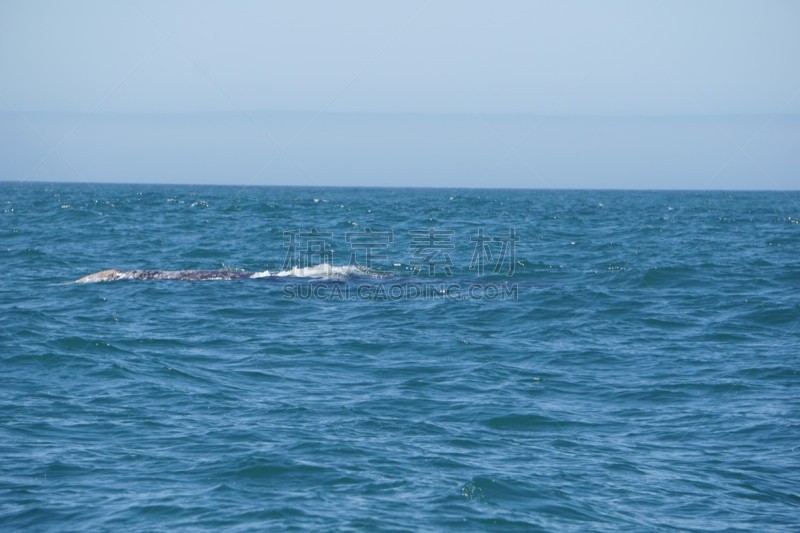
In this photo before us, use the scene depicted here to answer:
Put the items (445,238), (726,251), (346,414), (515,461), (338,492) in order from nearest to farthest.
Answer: (338,492) < (515,461) < (346,414) < (726,251) < (445,238)

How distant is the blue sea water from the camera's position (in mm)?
9586

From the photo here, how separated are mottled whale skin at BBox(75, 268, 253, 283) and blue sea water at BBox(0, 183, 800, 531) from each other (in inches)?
32.8

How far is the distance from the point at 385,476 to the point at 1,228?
39.8 m

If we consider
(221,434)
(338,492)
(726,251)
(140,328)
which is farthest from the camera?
(726,251)

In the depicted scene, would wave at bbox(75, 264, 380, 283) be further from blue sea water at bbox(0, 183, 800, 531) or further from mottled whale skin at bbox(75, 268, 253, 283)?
blue sea water at bbox(0, 183, 800, 531)

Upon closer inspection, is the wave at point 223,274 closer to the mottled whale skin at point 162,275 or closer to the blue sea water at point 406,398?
the mottled whale skin at point 162,275

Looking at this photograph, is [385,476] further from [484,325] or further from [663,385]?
[484,325]

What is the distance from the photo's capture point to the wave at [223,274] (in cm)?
2603

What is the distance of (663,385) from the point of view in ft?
47.6

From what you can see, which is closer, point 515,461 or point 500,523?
point 500,523

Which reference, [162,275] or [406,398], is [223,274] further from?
[406,398]

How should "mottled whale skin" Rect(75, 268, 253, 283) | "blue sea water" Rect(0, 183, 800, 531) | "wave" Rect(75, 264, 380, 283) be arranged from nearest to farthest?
"blue sea water" Rect(0, 183, 800, 531) → "mottled whale skin" Rect(75, 268, 253, 283) → "wave" Rect(75, 264, 380, 283)

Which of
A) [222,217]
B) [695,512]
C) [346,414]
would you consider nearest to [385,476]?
[346,414]

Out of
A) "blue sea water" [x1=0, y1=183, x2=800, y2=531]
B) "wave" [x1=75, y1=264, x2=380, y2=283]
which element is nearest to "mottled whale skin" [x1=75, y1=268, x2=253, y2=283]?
"wave" [x1=75, y1=264, x2=380, y2=283]
